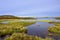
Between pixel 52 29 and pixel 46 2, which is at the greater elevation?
pixel 46 2

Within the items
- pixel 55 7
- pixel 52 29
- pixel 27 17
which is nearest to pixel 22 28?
pixel 27 17

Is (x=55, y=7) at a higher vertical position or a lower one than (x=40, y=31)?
higher

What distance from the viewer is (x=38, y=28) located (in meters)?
5.31

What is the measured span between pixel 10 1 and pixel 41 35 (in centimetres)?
205

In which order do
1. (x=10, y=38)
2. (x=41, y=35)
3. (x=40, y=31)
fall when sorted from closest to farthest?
(x=10, y=38) < (x=41, y=35) < (x=40, y=31)

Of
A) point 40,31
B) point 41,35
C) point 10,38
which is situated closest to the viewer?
point 10,38

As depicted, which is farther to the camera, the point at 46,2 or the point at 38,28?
the point at 38,28

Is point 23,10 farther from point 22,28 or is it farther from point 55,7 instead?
point 55,7

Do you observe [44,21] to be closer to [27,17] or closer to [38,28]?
[38,28]

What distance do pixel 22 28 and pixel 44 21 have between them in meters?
1.12

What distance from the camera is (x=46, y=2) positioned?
4973mm

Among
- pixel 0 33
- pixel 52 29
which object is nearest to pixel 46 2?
pixel 52 29

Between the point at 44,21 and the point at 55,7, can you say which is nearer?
the point at 55,7

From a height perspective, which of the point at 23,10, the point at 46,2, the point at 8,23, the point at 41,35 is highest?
the point at 46,2
